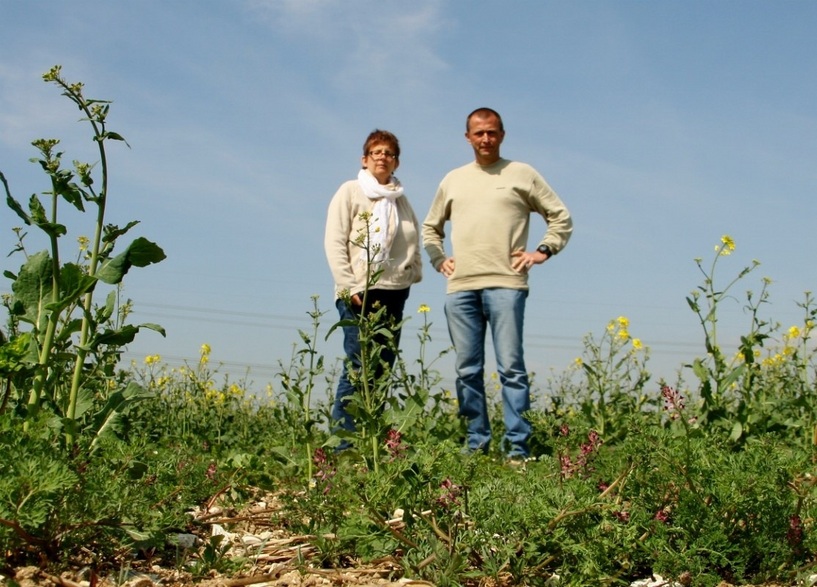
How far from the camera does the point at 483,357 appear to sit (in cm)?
632

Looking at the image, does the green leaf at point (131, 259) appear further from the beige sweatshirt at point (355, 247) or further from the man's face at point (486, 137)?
the man's face at point (486, 137)

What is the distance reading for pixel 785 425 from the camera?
17.2 feet

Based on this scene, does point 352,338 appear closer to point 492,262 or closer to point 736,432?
point 492,262

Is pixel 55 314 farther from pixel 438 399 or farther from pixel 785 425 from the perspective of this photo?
pixel 785 425

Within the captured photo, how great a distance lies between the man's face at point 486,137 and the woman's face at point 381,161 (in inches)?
27.0

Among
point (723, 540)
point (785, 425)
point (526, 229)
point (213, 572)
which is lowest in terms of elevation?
point (213, 572)

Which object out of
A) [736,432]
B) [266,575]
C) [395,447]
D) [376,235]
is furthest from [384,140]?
[266,575]

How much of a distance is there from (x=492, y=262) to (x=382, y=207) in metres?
0.89

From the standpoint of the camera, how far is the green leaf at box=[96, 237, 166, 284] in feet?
10.3

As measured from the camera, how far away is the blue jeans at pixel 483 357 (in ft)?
19.6

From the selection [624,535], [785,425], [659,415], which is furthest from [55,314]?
[785,425]

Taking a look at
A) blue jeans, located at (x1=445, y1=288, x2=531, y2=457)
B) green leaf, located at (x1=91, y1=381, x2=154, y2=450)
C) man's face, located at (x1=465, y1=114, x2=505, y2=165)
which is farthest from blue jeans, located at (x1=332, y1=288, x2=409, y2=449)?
green leaf, located at (x1=91, y1=381, x2=154, y2=450)

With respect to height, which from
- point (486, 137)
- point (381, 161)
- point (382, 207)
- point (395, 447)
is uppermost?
point (486, 137)

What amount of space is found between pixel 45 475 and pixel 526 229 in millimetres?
4470
